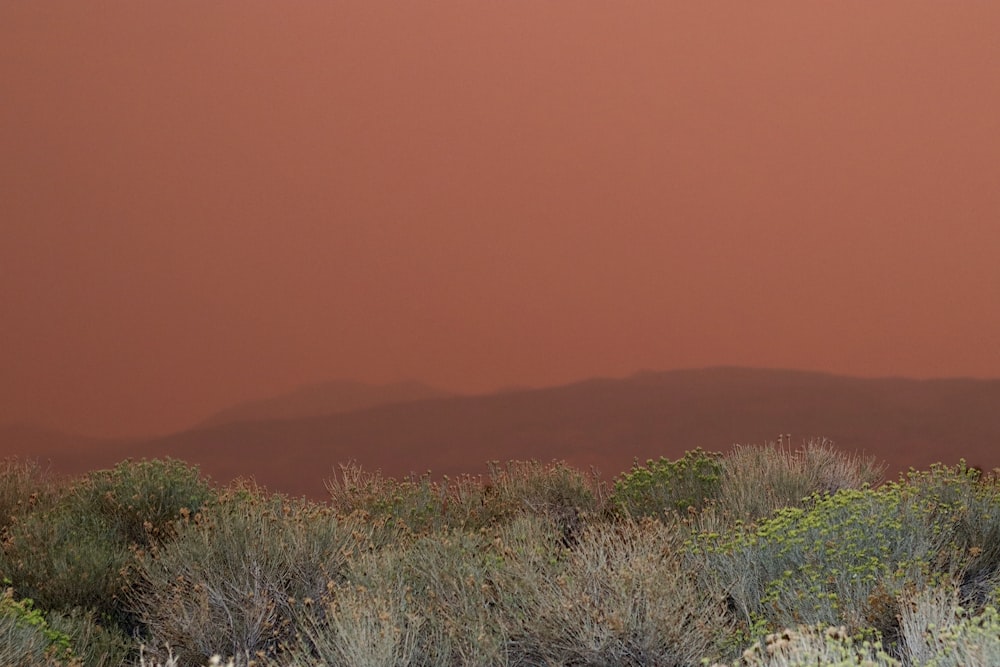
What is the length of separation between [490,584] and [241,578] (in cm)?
218

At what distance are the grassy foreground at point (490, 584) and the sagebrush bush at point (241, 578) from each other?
0.02m

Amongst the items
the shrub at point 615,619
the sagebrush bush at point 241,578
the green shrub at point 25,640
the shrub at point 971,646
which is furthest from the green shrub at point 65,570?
the shrub at point 971,646

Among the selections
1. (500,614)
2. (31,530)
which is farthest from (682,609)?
(31,530)

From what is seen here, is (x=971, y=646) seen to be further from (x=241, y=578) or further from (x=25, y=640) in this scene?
(x=25, y=640)

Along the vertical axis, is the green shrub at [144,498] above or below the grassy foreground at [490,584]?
above

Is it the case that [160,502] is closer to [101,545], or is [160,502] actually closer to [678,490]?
[101,545]

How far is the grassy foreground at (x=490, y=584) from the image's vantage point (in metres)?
7.84

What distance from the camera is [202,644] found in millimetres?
8969

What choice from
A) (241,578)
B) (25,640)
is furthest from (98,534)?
(25,640)

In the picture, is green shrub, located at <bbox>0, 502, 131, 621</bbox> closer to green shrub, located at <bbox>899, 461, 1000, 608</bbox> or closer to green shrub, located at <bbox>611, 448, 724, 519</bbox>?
green shrub, located at <bbox>611, 448, 724, 519</bbox>

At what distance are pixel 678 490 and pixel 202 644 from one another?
701 centimetres

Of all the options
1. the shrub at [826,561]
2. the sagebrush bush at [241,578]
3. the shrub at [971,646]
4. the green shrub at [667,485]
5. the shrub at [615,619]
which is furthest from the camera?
the green shrub at [667,485]

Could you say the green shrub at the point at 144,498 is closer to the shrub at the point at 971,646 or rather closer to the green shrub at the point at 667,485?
the green shrub at the point at 667,485

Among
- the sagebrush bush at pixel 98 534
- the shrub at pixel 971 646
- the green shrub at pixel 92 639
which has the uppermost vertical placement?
the sagebrush bush at pixel 98 534
